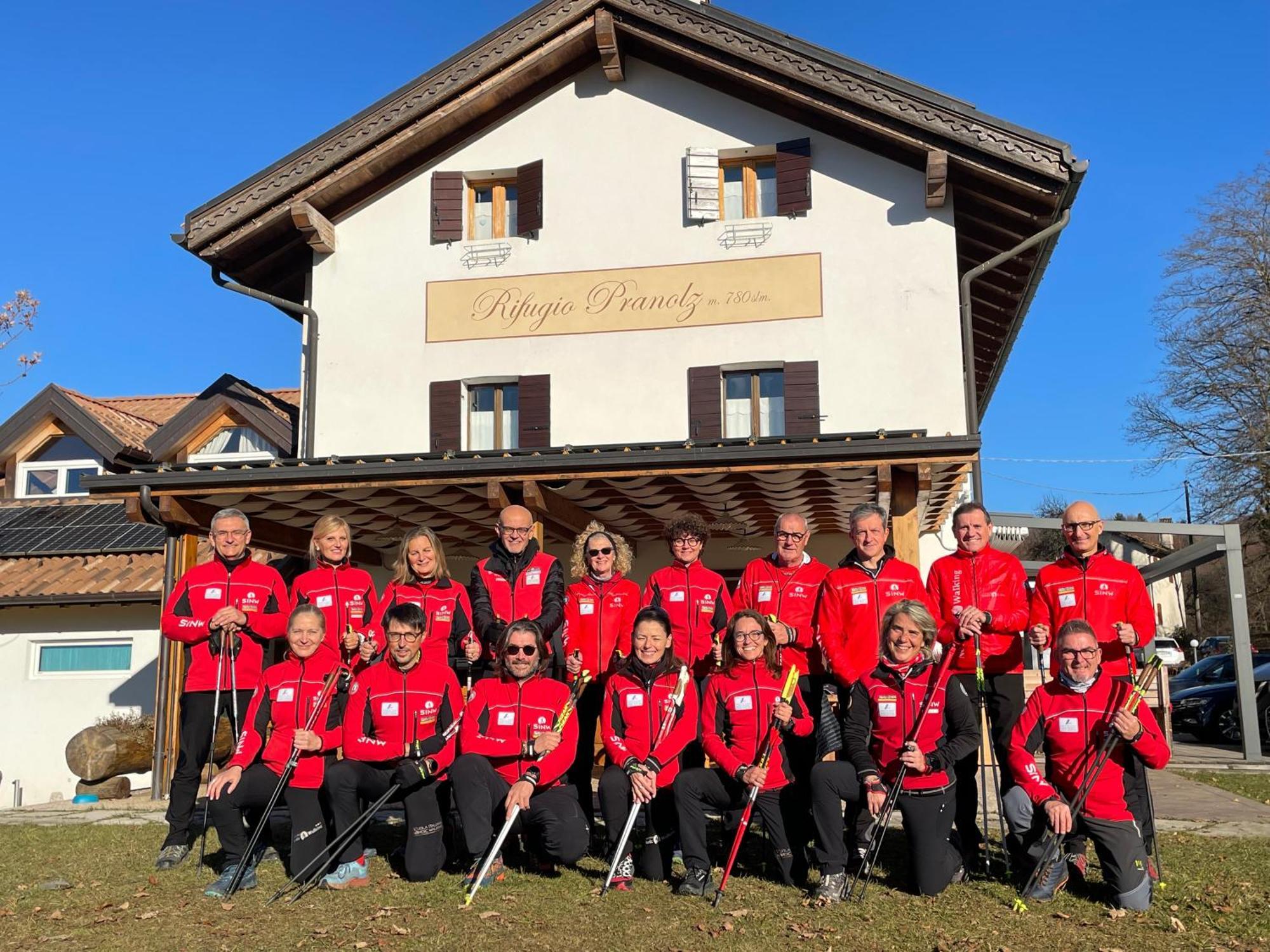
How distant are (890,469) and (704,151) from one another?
17.5ft

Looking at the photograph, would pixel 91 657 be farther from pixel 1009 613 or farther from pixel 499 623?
Answer: pixel 1009 613

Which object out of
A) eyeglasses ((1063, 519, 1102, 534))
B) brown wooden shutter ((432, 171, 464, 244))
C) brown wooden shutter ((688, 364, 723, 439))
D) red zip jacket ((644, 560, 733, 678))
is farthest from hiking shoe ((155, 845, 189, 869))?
brown wooden shutter ((432, 171, 464, 244))

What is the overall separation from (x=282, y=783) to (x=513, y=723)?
122 cm

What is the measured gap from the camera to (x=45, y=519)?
16.8m

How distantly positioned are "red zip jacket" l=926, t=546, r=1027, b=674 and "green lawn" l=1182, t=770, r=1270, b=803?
431cm

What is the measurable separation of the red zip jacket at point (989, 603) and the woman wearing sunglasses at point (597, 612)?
5.80 ft

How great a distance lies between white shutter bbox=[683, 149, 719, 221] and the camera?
12648 millimetres

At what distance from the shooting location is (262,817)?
583cm

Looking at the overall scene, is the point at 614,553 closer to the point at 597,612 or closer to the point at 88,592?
the point at 597,612

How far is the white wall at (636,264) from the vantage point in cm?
1211

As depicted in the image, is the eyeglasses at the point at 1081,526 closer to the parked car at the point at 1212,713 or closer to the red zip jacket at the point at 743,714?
the red zip jacket at the point at 743,714

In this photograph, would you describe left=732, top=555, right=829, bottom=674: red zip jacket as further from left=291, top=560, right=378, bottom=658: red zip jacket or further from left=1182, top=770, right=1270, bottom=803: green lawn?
left=1182, top=770, right=1270, bottom=803: green lawn

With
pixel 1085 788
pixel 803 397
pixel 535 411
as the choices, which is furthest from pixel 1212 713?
pixel 1085 788

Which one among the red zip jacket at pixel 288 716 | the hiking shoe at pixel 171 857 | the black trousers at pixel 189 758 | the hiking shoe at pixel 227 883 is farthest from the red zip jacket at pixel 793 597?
the hiking shoe at pixel 171 857
